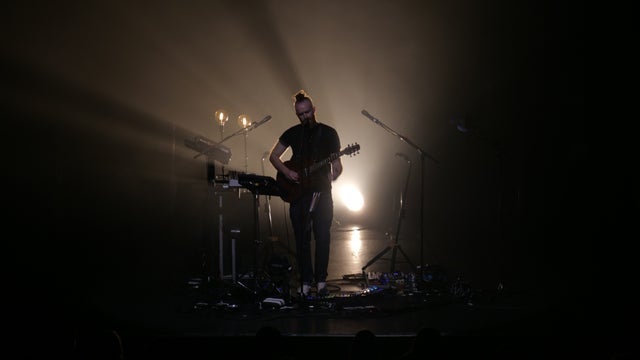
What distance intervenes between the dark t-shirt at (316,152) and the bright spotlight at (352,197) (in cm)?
746

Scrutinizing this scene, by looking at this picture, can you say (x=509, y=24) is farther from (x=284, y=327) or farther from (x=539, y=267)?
(x=284, y=327)

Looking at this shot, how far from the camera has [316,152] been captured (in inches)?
167

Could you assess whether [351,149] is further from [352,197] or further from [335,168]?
[352,197]

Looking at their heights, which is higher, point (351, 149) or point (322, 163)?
point (351, 149)

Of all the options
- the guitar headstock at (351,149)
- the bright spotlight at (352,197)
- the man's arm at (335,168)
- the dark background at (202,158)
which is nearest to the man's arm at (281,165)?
the man's arm at (335,168)

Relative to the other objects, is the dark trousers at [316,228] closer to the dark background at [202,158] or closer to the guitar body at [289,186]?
the guitar body at [289,186]

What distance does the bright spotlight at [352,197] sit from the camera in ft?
38.6

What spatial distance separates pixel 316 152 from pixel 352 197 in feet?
25.5

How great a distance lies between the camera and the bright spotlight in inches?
464

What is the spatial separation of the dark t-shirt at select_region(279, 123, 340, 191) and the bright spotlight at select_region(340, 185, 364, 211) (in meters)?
7.46

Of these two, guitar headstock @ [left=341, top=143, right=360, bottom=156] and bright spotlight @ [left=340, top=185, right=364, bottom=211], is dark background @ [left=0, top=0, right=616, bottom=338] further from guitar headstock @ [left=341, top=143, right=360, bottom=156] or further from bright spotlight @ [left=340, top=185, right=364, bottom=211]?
bright spotlight @ [left=340, top=185, right=364, bottom=211]

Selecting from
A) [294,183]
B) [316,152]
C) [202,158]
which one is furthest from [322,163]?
[202,158]

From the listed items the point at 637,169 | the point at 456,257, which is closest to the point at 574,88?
the point at 637,169

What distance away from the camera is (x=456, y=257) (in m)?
6.95
